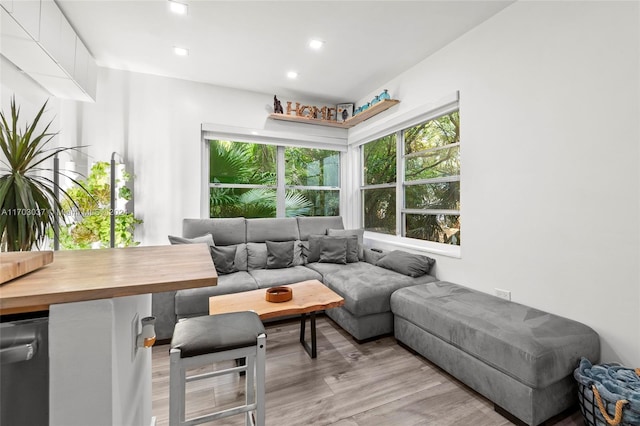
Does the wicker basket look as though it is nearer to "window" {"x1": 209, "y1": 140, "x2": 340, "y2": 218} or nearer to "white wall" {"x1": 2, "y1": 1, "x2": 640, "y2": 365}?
"white wall" {"x1": 2, "y1": 1, "x2": 640, "y2": 365}

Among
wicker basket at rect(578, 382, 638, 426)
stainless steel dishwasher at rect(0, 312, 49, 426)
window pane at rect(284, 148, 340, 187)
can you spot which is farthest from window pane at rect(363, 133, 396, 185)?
stainless steel dishwasher at rect(0, 312, 49, 426)

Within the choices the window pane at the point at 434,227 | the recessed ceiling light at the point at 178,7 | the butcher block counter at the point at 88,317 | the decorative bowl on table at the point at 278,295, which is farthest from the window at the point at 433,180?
the butcher block counter at the point at 88,317

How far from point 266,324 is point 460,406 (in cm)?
186

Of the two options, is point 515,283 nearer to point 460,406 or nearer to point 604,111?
point 460,406

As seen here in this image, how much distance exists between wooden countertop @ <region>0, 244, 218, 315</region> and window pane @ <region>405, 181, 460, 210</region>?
271cm

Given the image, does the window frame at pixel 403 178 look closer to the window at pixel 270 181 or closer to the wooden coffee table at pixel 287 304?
the window at pixel 270 181

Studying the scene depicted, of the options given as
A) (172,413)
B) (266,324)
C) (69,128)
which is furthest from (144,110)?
(172,413)

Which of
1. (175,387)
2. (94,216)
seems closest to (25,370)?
(175,387)

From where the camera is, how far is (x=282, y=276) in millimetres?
3080

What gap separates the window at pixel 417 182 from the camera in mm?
3084

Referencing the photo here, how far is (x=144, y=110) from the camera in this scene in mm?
3541

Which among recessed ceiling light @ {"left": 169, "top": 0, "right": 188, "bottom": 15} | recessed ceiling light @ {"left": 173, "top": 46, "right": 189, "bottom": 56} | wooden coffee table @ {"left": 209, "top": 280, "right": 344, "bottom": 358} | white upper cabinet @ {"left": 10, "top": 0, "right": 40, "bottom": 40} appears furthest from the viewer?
recessed ceiling light @ {"left": 173, "top": 46, "right": 189, "bottom": 56}

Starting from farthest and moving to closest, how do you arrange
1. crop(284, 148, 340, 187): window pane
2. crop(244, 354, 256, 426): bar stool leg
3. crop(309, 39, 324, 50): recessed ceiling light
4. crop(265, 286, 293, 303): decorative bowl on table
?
crop(284, 148, 340, 187): window pane < crop(309, 39, 324, 50): recessed ceiling light < crop(265, 286, 293, 303): decorative bowl on table < crop(244, 354, 256, 426): bar stool leg

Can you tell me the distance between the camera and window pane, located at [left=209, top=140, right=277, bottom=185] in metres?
4.04
